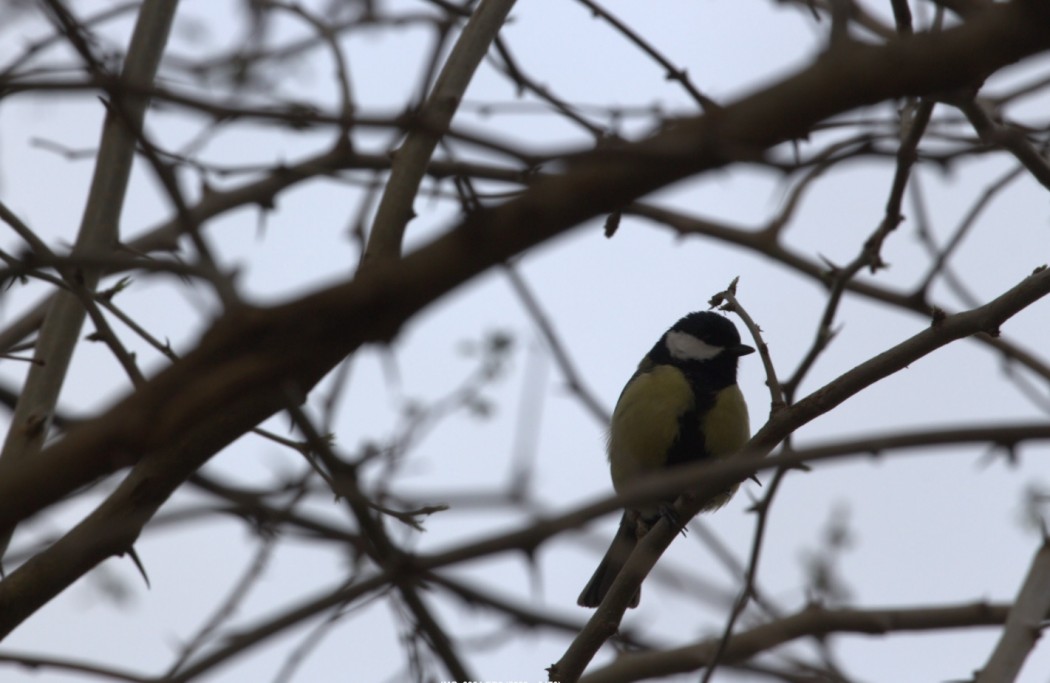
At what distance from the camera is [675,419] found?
16.1 feet

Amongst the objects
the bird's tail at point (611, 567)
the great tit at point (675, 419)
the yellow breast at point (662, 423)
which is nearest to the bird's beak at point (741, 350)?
the great tit at point (675, 419)

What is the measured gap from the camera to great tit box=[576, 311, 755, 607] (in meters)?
4.89

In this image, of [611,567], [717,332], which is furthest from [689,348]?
[611,567]

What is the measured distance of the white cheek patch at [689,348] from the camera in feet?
17.5

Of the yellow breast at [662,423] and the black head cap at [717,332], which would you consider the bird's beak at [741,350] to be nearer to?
the black head cap at [717,332]

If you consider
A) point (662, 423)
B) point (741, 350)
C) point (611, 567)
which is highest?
point (741, 350)

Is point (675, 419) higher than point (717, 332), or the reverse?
point (717, 332)

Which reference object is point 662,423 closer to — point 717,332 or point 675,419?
point 675,419

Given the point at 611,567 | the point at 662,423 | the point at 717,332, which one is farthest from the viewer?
the point at 717,332

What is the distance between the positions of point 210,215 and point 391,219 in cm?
238

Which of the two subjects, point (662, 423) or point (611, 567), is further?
point (611, 567)

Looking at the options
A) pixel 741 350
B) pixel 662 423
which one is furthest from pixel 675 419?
pixel 741 350

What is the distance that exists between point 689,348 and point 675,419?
623 millimetres

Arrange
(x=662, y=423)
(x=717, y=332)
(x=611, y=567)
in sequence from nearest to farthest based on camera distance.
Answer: (x=662, y=423) < (x=611, y=567) < (x=717, y=332)
